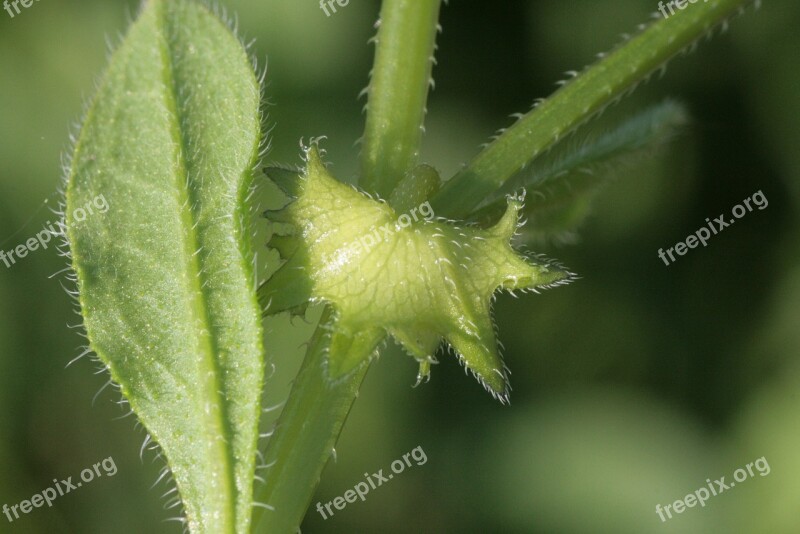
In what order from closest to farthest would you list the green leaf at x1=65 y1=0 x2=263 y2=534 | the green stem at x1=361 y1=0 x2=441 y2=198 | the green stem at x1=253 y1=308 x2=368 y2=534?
1. the green leaf at x1=65 y1=0 x2=263 y2=534
2. the green stem at x1=253 y1=308 x2=368 y2=534
3. the green stem at x1=361 y1=0 x2=441 y2=198

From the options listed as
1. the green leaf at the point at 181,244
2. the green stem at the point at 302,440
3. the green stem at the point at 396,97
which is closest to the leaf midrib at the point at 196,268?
the green leaf at the point at 181,244

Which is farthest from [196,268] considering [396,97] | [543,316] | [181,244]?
[543,316]

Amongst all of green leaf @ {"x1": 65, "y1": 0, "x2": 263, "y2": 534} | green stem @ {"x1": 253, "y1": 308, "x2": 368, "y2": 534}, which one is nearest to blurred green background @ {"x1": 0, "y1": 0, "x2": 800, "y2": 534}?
green stem @ {"x1": 253, "y1": 308, "x2": 368, "y2": 534}

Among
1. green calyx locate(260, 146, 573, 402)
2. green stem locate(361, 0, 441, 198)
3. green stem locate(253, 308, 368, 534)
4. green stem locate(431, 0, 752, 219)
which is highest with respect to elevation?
green stem locate(361, 0, 441, 198)

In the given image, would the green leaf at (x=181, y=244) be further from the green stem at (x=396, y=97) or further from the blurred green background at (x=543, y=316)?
the blurred green background at (x=543, y=316)

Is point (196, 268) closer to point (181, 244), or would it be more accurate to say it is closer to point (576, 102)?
point (181, 244)

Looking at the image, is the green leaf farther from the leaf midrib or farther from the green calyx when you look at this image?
the green calyx
